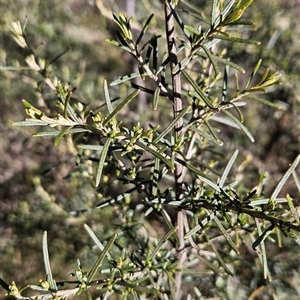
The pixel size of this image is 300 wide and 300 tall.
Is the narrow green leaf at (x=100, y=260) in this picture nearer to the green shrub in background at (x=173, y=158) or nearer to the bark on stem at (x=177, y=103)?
the green shrub in background at (x=173, y=158)

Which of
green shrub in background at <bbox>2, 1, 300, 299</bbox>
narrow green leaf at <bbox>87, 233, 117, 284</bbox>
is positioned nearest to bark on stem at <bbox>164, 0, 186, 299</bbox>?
green shrub in background at <bbox>2, 1, 300, 299</bbox>

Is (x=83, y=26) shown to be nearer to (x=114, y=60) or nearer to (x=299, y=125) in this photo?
(x=114, y=60)

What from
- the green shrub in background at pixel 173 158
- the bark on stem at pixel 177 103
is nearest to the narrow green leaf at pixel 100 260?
the green shrub in background at pixel 173 158

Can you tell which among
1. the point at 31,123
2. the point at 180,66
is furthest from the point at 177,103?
the point at 31,123

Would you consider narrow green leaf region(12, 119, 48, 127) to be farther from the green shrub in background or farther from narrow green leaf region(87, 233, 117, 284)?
narrow green leaf region(87, 233, 117, 284)

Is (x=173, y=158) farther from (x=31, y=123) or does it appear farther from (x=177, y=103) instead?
(x=31, y=123)

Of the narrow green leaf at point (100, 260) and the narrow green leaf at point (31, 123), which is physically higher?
the narrow green leaf at point (31, 123)

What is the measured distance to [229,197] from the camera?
0.69 metres

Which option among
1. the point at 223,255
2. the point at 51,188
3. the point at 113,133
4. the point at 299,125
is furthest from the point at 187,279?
the point at 51,188

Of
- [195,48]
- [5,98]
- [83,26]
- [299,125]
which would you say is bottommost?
[5,98]

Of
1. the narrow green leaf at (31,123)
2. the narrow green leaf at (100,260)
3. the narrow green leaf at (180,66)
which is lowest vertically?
the narrow green leaf at (100,260)

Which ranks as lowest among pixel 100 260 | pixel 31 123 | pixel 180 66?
pixel 100 260

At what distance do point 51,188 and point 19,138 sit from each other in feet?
1.30

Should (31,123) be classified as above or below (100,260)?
above
